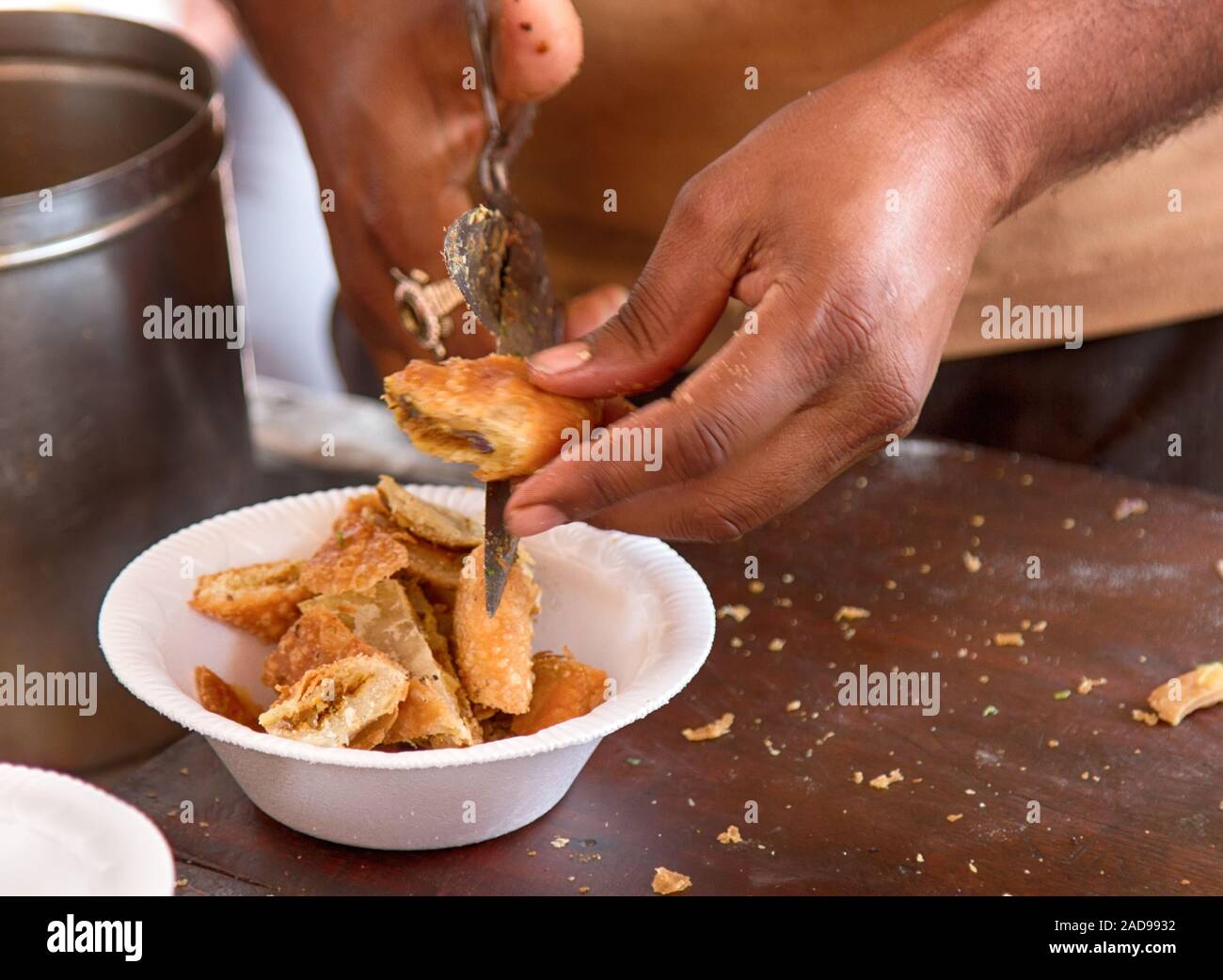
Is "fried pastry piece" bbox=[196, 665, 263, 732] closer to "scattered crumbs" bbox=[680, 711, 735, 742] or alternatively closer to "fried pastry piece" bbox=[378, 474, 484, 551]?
"fried pastry piece" bbox=[378, 474, 484, 551]

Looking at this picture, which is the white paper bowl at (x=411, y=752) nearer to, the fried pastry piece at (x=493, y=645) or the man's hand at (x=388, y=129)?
the fried pastry piece at (x=493, y=645)

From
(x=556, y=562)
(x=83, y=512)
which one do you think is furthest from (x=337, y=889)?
(x=83, y=512)

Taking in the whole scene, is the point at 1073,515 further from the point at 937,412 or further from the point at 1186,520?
the point at 937,412

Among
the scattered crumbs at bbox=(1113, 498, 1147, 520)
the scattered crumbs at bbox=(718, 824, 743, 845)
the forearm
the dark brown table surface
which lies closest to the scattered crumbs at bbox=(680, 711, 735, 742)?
the dark brown table surface

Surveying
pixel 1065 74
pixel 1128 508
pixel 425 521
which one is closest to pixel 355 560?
pixel 425 521

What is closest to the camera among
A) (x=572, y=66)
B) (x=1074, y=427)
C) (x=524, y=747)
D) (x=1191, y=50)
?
(x=524, y=747)

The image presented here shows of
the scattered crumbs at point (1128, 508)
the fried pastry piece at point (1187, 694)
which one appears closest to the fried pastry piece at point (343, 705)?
the fried pastry piece at point (1187, 694)
